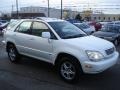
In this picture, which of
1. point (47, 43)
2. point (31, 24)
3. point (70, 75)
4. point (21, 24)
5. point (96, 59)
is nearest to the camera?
point (96, 59)

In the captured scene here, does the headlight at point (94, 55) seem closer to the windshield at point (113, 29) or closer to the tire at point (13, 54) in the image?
the tire at point (13, 54)

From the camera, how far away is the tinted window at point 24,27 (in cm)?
788

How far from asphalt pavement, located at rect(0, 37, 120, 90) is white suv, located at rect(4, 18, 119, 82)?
0.35 m

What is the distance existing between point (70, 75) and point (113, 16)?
417 feet

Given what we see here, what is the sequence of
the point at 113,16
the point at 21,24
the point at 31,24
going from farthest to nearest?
1. the point at 113,16
2. the point at 21,24
3. the point at 31,24

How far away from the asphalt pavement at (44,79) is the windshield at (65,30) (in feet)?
4.14

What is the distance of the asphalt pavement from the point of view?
→ 5977 millimetres

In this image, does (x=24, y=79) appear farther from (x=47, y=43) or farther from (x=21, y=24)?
(x=21, y=24)

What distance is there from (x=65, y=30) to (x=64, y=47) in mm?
980

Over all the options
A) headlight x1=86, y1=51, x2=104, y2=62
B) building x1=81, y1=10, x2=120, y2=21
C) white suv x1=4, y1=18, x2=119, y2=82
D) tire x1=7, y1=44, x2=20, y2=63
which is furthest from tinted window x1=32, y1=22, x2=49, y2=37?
building x1=81, y1=10, x2=120, y2=21

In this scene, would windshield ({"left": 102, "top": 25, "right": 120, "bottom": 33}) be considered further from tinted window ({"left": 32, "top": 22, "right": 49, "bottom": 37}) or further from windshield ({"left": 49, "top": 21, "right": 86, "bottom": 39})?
tinted window ({"left": 32, "top": 22, "right": 49, "bottom": 37})

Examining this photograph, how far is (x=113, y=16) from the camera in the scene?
422 ft

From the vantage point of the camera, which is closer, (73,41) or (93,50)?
(93,50)

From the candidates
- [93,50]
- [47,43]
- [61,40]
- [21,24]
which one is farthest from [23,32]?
[93,50]
